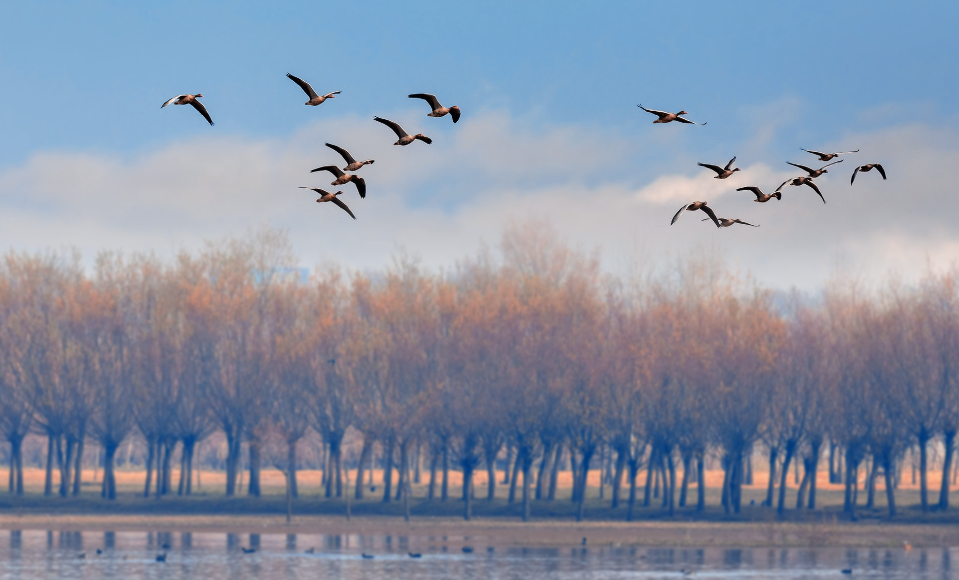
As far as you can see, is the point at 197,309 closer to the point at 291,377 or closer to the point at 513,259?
the point at 291,377

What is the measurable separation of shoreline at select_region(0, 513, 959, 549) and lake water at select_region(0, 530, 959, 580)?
6.24ft

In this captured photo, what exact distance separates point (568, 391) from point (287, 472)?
21338 mm

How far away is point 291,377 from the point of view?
325ft

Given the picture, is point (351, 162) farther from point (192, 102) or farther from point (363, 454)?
point (363, 454)

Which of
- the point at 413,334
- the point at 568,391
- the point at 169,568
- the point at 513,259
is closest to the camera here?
the point at 169,568

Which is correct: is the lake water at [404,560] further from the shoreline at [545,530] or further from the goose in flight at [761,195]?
the goose in flight at [761,195]

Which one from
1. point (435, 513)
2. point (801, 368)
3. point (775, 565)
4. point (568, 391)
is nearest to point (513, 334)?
point (568, 391)

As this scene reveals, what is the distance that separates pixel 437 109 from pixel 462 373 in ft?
236

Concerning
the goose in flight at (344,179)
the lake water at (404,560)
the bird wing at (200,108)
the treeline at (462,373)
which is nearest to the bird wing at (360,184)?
the goose in flight at (344,179)

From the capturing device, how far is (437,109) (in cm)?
2511

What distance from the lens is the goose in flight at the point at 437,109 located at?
2397cm

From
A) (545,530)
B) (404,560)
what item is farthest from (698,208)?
(545,530)

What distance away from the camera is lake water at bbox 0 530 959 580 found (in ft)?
208

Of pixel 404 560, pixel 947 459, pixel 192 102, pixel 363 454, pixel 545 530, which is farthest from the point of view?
pixel 363 454
